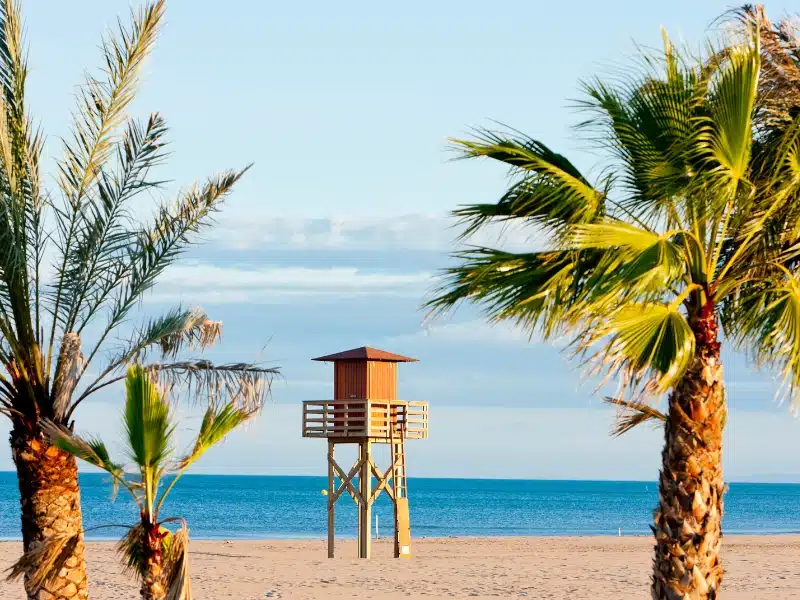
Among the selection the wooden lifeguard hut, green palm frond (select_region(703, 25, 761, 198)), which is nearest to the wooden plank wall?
the wooden lifeguard hut

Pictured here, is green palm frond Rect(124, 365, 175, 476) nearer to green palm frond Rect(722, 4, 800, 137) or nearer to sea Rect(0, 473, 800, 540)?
green palm frond Rect(722, 4, 800, 137)

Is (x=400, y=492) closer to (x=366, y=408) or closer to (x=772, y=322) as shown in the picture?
(x=366, y=408)

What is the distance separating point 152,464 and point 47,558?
6.80 ft

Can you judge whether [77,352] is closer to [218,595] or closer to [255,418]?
[255,418]

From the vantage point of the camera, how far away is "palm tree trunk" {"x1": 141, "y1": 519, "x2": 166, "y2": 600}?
1049 centimetres

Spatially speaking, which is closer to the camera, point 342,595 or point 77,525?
point 77,525

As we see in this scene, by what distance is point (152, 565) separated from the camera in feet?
34.5

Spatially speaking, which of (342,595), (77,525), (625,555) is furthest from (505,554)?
(77,525)

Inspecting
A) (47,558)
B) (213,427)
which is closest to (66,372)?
(47,558)

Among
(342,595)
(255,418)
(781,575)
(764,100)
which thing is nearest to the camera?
(764,100)

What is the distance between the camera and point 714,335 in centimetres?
988

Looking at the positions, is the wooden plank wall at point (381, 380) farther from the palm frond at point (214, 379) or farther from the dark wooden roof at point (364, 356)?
the palm frond at point (214, 379)

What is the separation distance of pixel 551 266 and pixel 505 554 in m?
23.7

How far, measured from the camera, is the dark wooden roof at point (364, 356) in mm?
26984
